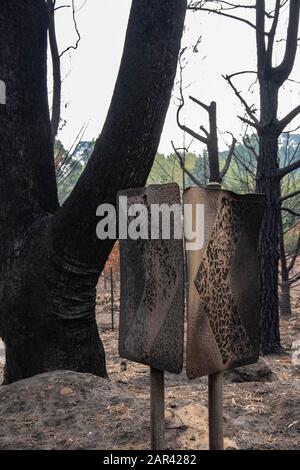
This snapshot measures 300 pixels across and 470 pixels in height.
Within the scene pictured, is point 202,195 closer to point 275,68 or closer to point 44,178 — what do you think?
point 44,178

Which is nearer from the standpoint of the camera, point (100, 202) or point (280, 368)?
point (100, 202)

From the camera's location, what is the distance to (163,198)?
7.30 ft

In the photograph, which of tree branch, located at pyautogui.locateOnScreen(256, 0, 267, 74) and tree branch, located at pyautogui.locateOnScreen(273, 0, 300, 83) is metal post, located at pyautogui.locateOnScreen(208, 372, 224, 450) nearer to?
tree branch, located at pyautogui.locateOnScreen(273, 0, 300, 83)

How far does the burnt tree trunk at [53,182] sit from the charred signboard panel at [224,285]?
4.54 feet

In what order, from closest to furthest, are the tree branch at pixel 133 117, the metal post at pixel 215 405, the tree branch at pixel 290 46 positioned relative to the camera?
the metal post at pixel 215 405 → the tree branch at pixel 133 117 → the tree branch at pixel 290 46

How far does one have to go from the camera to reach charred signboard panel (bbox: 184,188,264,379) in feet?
6.93

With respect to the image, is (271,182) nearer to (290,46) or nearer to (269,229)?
(269,229)

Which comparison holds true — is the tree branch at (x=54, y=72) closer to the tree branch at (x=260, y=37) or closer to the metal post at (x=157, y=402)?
the tree branch at (x=260, y=37)

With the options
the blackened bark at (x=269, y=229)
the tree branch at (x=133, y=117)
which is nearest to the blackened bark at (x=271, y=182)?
the blackened bark at (x=269, y=229)

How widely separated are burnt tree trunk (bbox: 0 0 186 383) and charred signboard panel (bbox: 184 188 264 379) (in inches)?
54.5

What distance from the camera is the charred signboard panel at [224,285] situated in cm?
211

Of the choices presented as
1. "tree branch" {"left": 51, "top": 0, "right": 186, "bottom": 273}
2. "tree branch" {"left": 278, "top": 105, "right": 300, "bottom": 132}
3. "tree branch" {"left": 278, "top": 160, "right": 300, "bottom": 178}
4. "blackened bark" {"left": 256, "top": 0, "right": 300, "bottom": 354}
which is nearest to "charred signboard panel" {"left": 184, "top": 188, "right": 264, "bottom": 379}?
"tree branch" {"left": 51, "top": 0, "right": 186, "bottom": 273}
